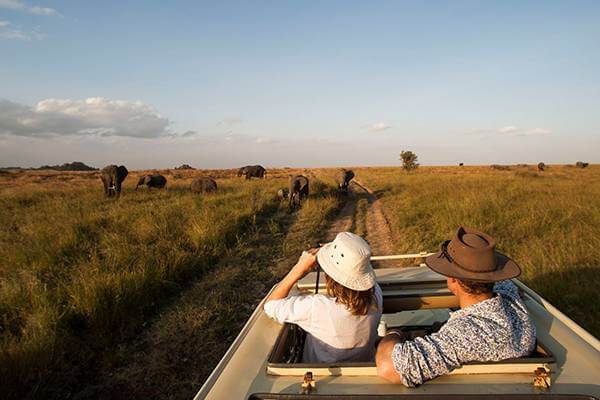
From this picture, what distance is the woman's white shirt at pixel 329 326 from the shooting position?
2.13 m

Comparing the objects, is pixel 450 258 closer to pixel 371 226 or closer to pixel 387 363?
pixel 387 363

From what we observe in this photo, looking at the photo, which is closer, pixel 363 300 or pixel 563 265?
pixel 363 300

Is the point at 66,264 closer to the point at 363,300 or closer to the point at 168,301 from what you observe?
the point at 168,301

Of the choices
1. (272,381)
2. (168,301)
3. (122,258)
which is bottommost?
(168,301)

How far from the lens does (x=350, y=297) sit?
6.91 ft

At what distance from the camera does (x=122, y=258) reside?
5691 millimetres

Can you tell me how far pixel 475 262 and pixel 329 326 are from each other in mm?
876

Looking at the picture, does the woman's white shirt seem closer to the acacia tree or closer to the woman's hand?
the woman's hand

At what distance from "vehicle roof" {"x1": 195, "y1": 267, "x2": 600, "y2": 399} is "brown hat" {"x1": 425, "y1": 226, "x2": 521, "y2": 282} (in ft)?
1.31

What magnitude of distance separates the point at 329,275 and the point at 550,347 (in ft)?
3.77

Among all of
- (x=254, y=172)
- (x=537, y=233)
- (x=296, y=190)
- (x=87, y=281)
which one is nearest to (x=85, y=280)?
(x=87, y=281)

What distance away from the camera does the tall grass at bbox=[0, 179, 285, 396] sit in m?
3.54

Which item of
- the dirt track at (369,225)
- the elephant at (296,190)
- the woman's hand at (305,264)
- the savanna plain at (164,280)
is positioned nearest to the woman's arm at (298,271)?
the woman's hand at (305,264)

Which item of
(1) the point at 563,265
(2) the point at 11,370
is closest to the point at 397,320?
(1) the point at 563,265
